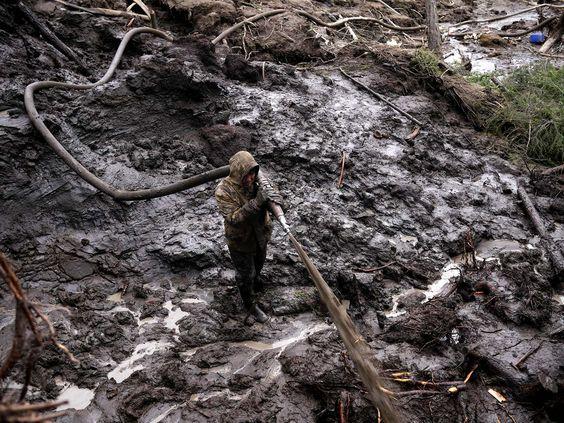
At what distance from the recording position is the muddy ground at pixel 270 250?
366cm

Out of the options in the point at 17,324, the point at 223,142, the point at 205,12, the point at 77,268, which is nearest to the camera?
the point at 17,324

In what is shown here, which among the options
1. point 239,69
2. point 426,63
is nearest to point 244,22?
point 239,69

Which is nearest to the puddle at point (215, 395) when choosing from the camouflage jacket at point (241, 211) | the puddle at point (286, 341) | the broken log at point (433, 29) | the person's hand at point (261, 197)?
the puddle at point (286, 341)

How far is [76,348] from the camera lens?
3.86 meters

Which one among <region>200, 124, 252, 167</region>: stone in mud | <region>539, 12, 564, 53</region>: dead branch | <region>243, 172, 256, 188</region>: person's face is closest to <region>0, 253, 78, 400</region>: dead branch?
<region>243, 172, 256, 188</region>: person's face

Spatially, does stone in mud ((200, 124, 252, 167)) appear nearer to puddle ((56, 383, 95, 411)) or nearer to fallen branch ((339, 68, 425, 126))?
fallen branch ((339, 68, 425, 126))

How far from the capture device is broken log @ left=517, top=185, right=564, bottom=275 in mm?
5402

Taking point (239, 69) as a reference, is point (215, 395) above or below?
below

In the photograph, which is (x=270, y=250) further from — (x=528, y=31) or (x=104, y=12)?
(x=528, y=31)

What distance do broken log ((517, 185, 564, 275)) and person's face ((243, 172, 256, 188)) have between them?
4.11m

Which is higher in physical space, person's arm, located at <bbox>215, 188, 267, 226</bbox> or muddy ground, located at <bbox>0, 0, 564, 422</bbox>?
person's arm, located at <bbox>215, 188, 267, 226</bbox>

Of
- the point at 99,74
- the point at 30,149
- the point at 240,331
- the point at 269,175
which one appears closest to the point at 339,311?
the point at 240,331

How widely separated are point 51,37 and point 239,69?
9.43ft

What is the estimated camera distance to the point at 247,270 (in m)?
4.29
